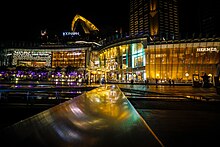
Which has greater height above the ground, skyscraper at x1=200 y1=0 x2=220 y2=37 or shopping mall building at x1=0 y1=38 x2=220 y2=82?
skyscraper at x1=200 y1=0 x2=220 y2=37

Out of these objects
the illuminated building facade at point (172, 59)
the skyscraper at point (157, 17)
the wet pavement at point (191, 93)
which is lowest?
the wet pavement at point (191, 93)

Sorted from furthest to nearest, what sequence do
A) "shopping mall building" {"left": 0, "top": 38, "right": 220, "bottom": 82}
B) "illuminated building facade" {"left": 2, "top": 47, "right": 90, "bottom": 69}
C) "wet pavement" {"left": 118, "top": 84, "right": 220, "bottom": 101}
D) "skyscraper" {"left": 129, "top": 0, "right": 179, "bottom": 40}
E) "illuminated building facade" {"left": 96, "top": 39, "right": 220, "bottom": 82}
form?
"skyscraper" {"left": 129, "top": 0, "right": 179, "bottom": 40}
"illuminated building facade" {"left": 2, "top": 47, "right": 90, "bottom": 69}
"illuminated building facade" {"left": 96, "top": 39, "right": 220, "bottom": 82}
"shopping mall building" {"left": 0, "top": 38, "right": 220, "bottom": 82}
"wet pavement" {"left": 118, "top": 84, "right": 220, "bottom": 101}

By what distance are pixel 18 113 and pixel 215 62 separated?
5358cm

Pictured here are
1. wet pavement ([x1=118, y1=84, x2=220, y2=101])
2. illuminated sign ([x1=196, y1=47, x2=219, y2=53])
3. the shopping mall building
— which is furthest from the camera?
the shopping mall building

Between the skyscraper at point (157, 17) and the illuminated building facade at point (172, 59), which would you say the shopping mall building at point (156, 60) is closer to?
the illuminated building facade at point (172, 59)

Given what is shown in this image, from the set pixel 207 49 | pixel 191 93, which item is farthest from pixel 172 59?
pixel 191 93

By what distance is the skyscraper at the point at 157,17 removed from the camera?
326ft

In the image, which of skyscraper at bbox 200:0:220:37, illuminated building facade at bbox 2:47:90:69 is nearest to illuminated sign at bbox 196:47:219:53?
illuminated building facade at bbox 2:47:90:69

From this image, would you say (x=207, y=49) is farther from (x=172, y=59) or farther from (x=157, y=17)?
(x=157, y=17)

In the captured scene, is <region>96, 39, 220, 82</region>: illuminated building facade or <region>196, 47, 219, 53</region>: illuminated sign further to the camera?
<region>96, 39, 220, 82</region>: illuminated building facade

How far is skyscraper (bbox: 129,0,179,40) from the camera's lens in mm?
99312

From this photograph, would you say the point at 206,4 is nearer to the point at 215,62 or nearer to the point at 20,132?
the point at 215,62

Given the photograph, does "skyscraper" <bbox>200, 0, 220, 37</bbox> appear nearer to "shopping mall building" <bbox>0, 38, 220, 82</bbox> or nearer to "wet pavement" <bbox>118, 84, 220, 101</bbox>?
"shopping mall building" <bbox>0, 38, 220, 82</bbox>

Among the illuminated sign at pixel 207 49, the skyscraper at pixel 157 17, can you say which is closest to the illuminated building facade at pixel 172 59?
the illuminated sign at pixel 207 49
